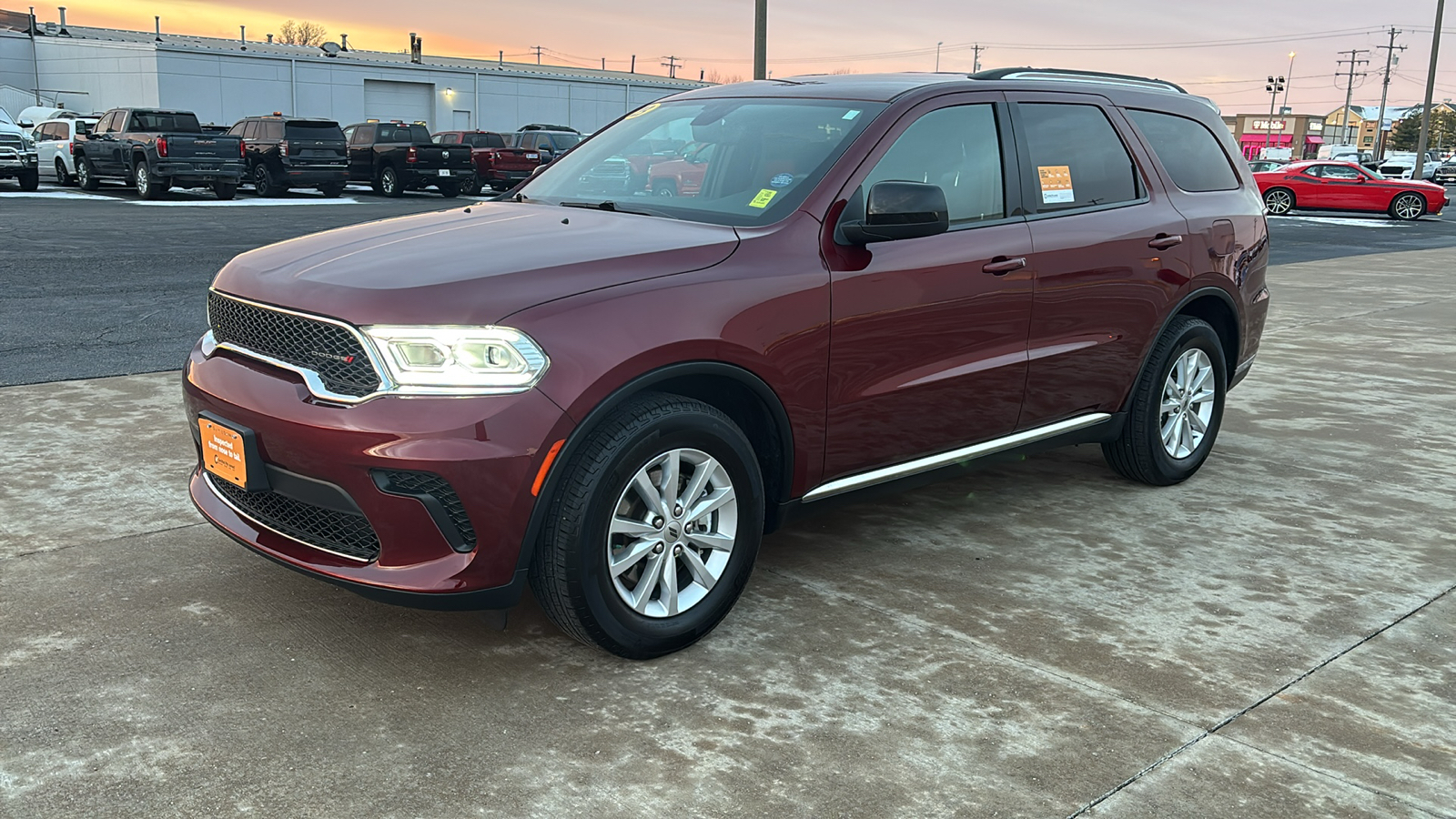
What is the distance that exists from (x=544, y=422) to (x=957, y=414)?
1.84m

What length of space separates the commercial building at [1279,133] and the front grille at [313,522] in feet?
417

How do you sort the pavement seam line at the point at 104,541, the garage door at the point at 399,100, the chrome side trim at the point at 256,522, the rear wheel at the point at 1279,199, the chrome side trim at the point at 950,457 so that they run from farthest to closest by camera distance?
the garage door at the point at 399,100, the rear wheel at the point at 1279,199, the pavement seam line at the point at 104,541, the chrome side trim at the point at 950,457, the chrome side trim at the point at 256,522

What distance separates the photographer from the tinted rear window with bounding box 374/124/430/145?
26.9 m

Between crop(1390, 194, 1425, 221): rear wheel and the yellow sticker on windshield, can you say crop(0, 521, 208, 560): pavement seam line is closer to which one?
the yellow sticker on windshield

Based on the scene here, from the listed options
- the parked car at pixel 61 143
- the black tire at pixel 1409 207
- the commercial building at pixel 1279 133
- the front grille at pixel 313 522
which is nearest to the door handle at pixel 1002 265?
the front grille at pixel 313 522

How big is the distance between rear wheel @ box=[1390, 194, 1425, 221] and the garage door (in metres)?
36.1

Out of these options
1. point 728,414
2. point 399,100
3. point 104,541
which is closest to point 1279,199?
point 728,414

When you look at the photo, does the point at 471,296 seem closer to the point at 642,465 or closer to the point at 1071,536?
the point at 642,465

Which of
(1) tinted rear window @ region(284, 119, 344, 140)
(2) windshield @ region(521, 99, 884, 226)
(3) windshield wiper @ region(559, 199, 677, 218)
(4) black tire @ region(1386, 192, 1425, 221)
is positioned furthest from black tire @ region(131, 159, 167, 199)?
(4) black tire @ region(1386, 192, 1425, 221)

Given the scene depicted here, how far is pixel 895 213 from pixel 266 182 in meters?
24.1

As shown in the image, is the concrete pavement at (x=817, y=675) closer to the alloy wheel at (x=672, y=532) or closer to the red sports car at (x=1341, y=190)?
the alloy wheel at (x=672, y=532)

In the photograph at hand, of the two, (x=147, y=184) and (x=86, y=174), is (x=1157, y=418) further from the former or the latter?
(x=86, y=174)

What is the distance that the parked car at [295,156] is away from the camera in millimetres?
24953

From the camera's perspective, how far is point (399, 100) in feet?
170
